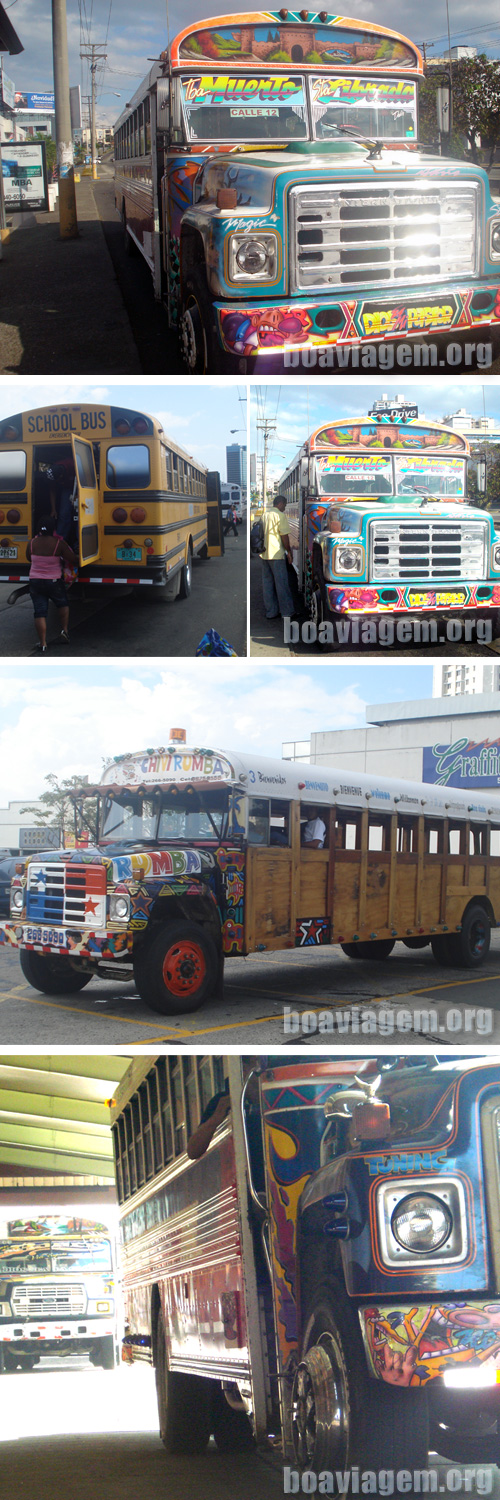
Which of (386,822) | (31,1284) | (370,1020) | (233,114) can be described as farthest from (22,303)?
(31,1284)

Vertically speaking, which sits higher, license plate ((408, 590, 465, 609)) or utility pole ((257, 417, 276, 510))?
utility pole ((257, 417, 276, 510))

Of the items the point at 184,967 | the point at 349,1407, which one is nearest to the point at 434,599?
the point at 184,967

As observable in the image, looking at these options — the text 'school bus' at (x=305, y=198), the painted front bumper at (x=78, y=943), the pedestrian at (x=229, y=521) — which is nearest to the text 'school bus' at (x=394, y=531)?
the pedestrian at (x=229, y=521)

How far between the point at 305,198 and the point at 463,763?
2835 mm

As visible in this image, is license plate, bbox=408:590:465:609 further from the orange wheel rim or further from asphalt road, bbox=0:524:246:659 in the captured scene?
the orange wheel rim

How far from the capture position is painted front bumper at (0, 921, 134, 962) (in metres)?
5.18

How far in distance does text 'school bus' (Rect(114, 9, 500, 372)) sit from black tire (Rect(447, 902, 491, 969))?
10.3ft

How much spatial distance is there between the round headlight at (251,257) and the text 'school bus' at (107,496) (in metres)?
0.78

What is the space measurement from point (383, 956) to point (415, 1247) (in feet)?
6.87

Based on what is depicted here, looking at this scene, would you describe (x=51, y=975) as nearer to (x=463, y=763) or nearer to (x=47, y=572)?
(x=47, y=572)

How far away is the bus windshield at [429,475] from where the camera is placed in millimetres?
5777

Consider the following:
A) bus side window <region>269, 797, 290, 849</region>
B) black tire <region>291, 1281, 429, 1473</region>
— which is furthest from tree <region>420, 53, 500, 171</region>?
black tire <region>291, 1281, 429, 1473</region>

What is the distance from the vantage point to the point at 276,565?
5270mm

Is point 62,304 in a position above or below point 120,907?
above
